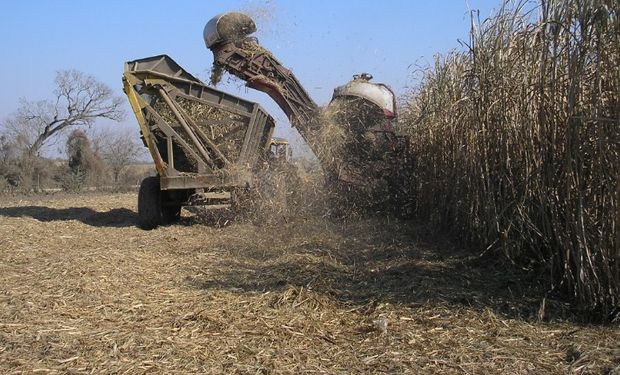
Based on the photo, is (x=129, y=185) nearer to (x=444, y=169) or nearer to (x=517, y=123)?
(x=444, y=169)

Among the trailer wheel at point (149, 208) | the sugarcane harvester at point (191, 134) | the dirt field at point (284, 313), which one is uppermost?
the sugarcane harvester at point (191, 134)

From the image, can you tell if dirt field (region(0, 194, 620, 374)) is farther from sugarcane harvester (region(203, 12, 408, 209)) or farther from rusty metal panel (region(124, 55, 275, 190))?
sugarcane harvester (region(203, 12, 408, 209))

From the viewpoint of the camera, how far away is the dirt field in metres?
3.86

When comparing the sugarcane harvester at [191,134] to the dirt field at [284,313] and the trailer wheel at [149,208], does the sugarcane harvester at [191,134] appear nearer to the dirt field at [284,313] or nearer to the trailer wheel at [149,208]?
the trailer wheel at [149,208]

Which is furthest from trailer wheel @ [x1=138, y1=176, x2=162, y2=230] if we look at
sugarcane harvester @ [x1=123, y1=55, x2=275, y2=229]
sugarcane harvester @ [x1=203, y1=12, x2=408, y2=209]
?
sugarcane harvester @ [x1=203, y1=12, x2=408, y2=209]

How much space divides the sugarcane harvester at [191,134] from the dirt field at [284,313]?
6.92ft

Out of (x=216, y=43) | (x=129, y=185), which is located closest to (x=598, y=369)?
(x=216, y=43)

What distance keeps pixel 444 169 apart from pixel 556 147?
344 centimetres

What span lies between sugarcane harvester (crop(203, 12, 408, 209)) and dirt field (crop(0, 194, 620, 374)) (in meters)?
2.24

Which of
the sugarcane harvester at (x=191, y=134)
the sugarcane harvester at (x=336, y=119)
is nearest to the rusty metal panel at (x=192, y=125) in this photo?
the sugarcane harvester at (x=191, y=134)

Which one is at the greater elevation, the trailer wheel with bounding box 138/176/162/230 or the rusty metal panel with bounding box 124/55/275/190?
the rusty metal panel with bounding box 124/55/275/190

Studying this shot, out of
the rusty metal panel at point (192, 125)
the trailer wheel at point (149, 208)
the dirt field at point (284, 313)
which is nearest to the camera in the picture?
the dirt field at point (284, 313)

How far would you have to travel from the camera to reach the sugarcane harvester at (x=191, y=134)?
378 inches

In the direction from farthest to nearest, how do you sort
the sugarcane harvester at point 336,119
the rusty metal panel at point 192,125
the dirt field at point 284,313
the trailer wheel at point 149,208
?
1. the trailer wheel at point 149,208
2. the sugarcane harvester at point 336,119
3. the rusty metal panel at point 192,125
4. the dirt field at point 284,313
